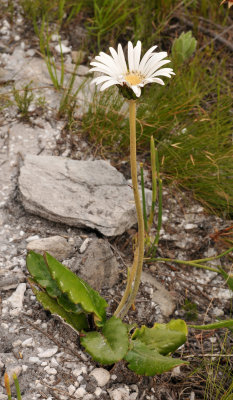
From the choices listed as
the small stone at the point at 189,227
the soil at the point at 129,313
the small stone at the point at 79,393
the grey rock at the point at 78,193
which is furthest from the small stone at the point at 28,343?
the small stone at the point at 189,227

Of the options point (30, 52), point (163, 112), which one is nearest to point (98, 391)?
point (163, 112)

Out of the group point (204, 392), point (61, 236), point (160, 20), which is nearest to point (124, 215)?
point (61, 236)

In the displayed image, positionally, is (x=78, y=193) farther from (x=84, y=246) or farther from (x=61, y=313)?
(x=61, y=313)

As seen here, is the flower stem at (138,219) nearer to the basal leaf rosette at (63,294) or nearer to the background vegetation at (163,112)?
the basal leaf rosette at (63,294)

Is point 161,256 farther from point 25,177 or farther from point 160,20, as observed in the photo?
point 160,20

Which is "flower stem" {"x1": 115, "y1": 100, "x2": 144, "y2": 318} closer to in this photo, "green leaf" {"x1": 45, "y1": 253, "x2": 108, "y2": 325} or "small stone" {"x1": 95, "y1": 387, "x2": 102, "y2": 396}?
"green leaf" {"x1": 45, "y1": 253, "x2": 108, "y2": 325}

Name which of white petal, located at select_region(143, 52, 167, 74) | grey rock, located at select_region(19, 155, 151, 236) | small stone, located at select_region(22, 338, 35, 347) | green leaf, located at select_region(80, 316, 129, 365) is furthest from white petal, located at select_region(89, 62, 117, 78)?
small stone, located at select_region(22, 338, 35, 347)
